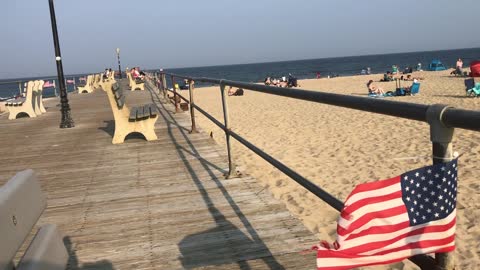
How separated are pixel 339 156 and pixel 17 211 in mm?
8829

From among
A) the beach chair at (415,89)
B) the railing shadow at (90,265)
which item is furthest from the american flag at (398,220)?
the beach chair at (415,89)

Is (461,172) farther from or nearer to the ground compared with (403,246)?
nearer to the ground

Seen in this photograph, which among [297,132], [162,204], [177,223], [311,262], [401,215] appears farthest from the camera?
[297,132]

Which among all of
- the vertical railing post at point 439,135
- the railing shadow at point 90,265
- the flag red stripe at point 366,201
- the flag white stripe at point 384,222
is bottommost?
the railing shadow at point 90,265

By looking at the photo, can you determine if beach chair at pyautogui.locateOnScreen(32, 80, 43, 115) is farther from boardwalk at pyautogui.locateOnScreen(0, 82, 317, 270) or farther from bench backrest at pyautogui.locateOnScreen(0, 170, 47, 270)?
bench backrest at pyautogui.locateOnScreen(0, 170, 47, 270)

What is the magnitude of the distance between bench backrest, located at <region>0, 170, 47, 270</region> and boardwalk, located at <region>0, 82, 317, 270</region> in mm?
1237

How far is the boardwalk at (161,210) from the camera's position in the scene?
297 centimetres

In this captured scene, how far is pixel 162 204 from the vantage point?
405cm

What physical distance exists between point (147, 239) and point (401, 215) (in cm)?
235

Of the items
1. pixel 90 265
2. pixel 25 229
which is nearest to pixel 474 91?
pixel 90 265

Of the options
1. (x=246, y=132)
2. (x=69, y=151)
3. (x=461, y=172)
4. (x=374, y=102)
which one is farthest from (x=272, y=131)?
(x=374, y=102)

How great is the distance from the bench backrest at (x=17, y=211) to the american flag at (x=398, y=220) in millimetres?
964

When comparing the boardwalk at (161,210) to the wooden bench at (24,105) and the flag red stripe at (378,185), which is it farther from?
the wooden bench at (24,105)

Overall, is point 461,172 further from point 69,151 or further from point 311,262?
point 69,151
